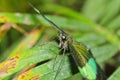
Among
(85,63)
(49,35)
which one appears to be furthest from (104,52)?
(85,63)

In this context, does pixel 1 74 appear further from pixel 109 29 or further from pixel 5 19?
pixel 109 29

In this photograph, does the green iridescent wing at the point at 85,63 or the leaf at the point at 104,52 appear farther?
the leaf at the point at 104,52

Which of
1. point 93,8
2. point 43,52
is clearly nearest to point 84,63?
point 43,52

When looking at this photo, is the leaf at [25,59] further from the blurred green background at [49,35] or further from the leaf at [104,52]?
the leaf at [104,52]

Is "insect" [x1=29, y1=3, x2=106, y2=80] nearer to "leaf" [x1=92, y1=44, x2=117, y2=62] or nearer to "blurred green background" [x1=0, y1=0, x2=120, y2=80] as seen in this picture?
"blurred green background" [x1=0, y1=0, x2=120, y2=80]

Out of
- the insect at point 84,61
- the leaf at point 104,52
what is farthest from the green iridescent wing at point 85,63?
the leaf at point 104,52

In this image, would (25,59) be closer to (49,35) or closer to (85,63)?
(85,63)

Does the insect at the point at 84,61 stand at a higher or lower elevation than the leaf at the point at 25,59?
lower

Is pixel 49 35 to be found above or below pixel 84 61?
above

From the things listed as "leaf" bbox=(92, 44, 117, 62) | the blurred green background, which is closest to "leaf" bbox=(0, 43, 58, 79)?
the blurred green background
